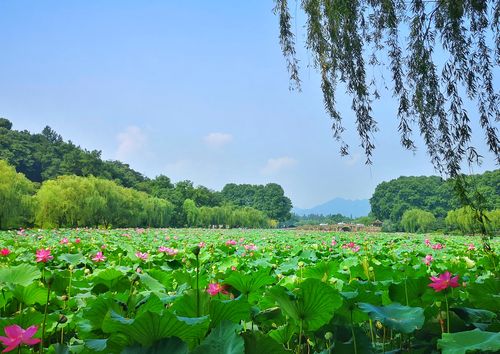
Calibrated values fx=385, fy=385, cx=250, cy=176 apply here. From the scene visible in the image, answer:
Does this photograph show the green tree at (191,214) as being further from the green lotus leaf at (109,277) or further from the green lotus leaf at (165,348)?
the green lotus leaf at (165,348)

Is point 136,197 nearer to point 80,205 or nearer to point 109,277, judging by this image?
point 80,205

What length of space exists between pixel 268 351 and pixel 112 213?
2884cm

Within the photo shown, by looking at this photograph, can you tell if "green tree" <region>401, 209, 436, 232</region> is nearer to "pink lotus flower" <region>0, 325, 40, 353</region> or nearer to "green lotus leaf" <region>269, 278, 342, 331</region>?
"green lotus leaf" <region>269, 278, 342, 331</region>

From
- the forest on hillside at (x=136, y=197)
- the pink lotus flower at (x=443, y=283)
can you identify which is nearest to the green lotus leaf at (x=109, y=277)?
the pink lotus flower at (x=443, y=283)

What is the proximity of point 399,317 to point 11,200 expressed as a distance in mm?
22462

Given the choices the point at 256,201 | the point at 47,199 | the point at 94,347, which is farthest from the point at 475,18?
the point at 256,201

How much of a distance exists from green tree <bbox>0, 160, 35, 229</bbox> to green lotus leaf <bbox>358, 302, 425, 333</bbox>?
22.1 m

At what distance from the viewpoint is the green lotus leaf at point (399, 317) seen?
0.89 meters

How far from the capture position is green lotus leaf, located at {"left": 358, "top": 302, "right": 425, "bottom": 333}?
0.89 meters

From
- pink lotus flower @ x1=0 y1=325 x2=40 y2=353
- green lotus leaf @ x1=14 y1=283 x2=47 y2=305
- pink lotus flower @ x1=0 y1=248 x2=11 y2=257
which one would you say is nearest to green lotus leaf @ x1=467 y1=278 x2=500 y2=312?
pink lotus flower @ x1=0 y1=325 x2=40 y2=353

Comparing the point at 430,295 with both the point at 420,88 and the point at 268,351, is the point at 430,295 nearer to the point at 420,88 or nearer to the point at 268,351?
the point at 268,351

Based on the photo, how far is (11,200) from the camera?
19.6 metres

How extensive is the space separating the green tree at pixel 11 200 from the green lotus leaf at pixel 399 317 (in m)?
22.1

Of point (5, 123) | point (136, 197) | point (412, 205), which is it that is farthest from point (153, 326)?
point (412, 205)
